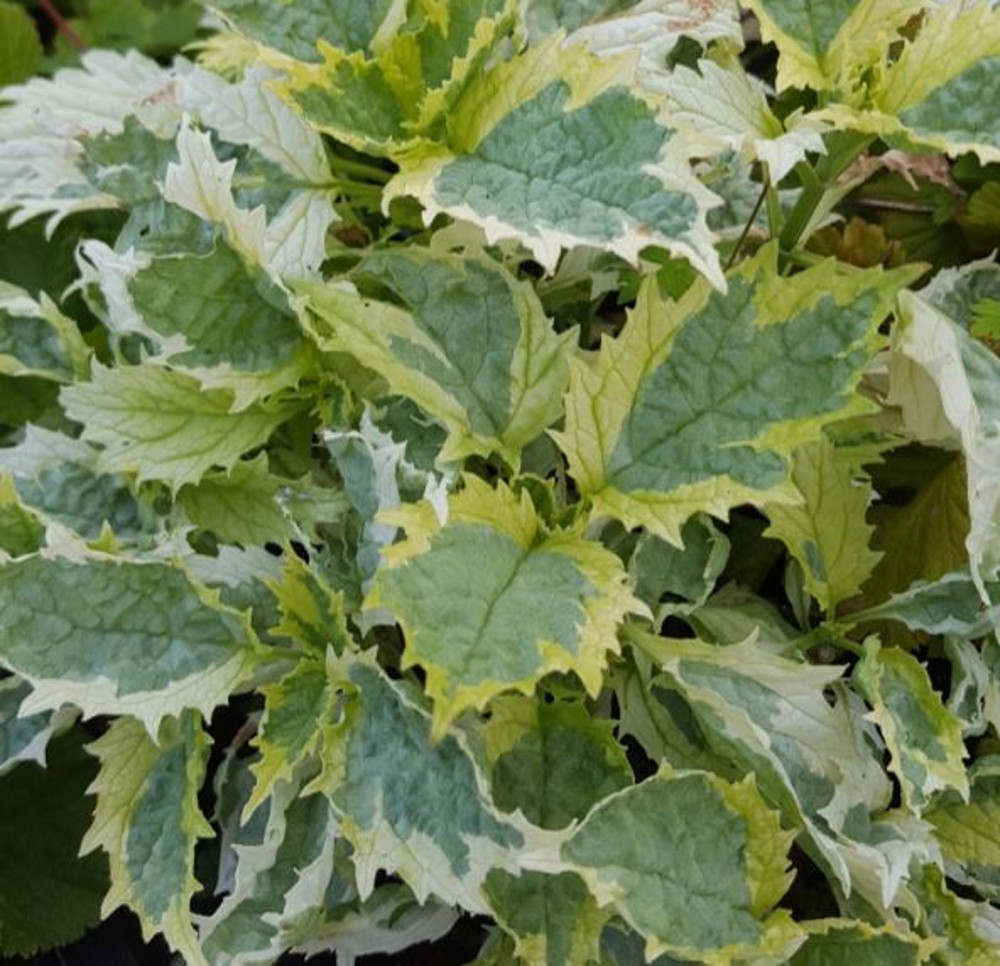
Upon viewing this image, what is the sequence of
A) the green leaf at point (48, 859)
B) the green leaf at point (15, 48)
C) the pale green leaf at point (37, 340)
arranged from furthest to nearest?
the green leaf at point (15, 48) < the green leaf at point (48, 859) < the pale green leaf at point (37, 340)

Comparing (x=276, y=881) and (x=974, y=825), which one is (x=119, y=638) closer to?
(x=276, y=881)

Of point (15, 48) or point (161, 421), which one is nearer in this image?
point (161, 421)

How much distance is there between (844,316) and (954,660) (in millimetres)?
254

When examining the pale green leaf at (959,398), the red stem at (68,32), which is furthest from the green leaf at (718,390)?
the red stem at (68,32)

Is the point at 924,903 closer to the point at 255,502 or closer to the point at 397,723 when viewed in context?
the point at 397,723

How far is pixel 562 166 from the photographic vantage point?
0.75 m

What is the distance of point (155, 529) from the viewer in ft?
2.99

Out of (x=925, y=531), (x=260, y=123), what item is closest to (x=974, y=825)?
(x=925, y=531)

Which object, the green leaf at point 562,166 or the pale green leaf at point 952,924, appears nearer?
the green leaf at point 562,166

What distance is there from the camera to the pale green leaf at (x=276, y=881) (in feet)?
2.58

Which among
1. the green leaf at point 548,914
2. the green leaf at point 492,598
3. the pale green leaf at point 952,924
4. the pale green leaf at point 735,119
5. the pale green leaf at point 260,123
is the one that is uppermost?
the pale green leaf at point 735,119

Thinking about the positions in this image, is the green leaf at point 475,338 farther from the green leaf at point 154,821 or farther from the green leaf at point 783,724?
the green leaf at point 154,821

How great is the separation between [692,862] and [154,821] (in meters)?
0.34

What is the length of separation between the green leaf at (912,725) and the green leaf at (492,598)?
175 mm
